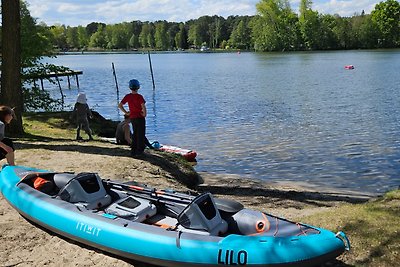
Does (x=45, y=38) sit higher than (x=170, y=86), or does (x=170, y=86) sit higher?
(x=45, y=38)

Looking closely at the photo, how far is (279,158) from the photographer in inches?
609

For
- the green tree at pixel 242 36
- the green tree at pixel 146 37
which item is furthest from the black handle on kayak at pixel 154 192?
the green tree at pixel 146 37

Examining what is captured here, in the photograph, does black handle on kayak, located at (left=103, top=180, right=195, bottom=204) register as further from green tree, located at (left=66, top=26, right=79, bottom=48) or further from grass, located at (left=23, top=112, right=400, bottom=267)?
green tree, located at (left=66, top=26, right=79, bottom=48)

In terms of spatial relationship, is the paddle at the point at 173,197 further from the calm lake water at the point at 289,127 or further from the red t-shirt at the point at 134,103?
the calm lake water at the point at 289,127

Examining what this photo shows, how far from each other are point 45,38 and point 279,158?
1404 cm

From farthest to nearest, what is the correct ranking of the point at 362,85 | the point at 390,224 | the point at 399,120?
the point at 362,85 → the point at 399,120 → the point at 390,224

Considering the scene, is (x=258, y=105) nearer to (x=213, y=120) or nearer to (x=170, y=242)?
(x=213, y=120)

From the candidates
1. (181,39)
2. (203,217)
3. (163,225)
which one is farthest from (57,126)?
(181,39)

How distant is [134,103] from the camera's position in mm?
10805

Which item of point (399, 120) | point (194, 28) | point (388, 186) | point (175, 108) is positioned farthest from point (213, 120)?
point (194, 28)

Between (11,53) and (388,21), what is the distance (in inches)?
4514

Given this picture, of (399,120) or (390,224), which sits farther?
(399,120)

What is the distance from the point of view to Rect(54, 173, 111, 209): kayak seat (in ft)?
23.0

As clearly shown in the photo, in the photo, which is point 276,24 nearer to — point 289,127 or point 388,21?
point 388,21
